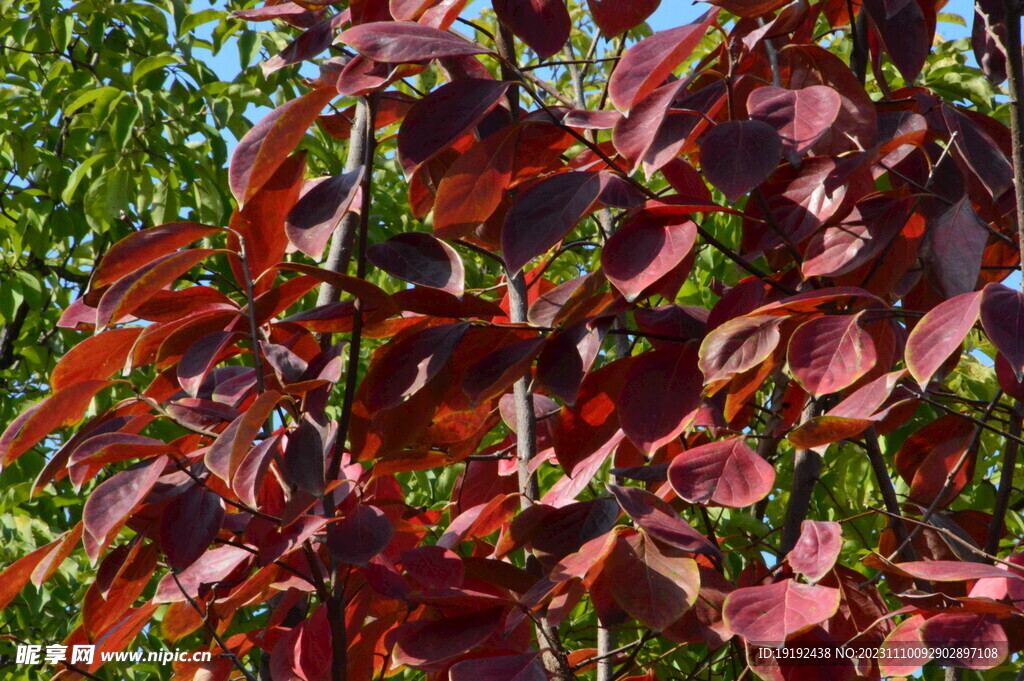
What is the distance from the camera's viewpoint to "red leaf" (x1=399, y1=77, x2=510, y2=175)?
86 cm

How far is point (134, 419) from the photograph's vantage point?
2.94ft

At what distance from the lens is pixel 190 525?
0.86 m

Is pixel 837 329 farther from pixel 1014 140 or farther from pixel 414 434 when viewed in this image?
pixel 414 434

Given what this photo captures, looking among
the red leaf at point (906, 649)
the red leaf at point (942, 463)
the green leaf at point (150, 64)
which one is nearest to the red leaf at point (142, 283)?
the red leaf at point (906, 649)

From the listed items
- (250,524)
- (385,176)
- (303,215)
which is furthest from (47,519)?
(303,215)

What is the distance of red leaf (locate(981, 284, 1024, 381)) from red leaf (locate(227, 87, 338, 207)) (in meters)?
0.57

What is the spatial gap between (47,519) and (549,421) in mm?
2581

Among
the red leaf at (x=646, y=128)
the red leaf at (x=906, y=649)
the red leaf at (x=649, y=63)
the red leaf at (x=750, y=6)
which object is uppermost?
the red leaf at (x=750, y=6)

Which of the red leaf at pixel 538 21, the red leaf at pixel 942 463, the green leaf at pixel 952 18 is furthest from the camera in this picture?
the green leaf at pixel 952 18

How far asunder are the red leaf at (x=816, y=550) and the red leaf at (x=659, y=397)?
0.14 metres

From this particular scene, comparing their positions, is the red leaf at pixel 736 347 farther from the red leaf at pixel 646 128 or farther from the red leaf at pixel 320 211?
the red leaf at pixel 320 211

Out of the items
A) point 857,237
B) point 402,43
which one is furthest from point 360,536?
point 857,237

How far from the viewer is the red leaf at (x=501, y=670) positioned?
806 mm

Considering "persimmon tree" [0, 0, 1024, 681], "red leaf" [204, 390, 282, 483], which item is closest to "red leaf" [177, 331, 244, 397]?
"persimmon tree" [0, 0, 1024, 681]
